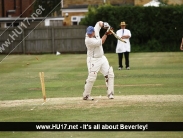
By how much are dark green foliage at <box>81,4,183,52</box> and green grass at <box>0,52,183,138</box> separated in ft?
37.6

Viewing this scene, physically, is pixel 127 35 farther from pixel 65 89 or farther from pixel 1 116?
pixel 1 116

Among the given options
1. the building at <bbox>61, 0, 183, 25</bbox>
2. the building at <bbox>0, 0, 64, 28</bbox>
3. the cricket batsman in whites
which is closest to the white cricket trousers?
the cricket batsman in whites

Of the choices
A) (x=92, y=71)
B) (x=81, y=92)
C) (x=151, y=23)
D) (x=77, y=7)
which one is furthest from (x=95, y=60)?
(x=77, y=7)

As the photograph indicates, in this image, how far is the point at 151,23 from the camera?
158ft

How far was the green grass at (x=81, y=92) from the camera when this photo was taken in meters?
15.2

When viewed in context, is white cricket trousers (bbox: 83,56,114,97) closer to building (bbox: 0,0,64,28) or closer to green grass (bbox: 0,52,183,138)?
green grass (bbox: 0,52,183,138)

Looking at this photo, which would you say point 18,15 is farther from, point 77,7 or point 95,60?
point 95,60

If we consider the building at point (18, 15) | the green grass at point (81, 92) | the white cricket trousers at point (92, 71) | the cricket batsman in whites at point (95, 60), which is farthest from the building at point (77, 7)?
the white cricket trousers at point (92, 71)

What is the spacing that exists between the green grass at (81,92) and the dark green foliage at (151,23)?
37.6ft

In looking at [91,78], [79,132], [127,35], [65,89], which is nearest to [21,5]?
[127,35]

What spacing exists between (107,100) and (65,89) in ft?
14.0

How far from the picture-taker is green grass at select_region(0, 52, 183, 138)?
50.0 ft

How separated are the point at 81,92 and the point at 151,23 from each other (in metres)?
26.9

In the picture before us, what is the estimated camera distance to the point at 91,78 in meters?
19.2
